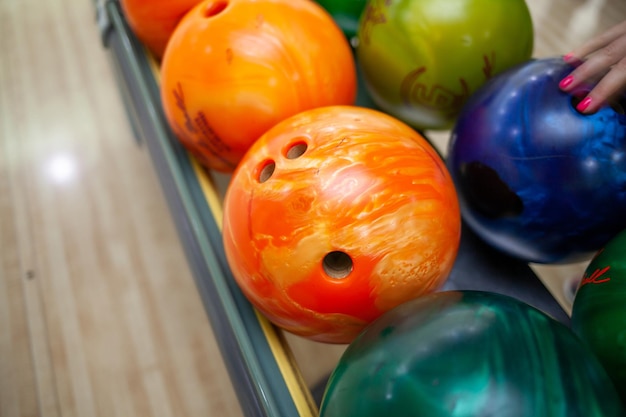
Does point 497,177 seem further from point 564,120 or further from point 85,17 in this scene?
point 85,17

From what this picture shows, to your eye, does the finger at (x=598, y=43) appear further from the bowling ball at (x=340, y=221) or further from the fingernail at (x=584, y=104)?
the bowling ball at (x=340, y=221)

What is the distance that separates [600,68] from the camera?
0.82 metres

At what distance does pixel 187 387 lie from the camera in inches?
54.4

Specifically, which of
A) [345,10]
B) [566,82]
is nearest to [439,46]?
[566,82]

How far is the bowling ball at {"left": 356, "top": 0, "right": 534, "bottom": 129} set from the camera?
3.22ft

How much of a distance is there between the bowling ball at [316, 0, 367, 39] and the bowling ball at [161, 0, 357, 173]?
0.27m

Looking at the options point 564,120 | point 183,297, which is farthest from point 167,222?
point 564,120

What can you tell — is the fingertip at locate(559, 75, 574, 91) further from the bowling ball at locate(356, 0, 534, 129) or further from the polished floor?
the polished floor

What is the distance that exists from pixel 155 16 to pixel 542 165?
91 centimetres

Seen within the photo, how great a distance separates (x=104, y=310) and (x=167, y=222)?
36 centimetres

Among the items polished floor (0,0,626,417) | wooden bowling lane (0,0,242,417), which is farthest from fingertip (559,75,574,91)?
wooden bowling lane (0,0,242,417)

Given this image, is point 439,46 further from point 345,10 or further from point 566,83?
point 345,10

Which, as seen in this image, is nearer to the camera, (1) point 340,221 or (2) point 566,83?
(1) point 340,221

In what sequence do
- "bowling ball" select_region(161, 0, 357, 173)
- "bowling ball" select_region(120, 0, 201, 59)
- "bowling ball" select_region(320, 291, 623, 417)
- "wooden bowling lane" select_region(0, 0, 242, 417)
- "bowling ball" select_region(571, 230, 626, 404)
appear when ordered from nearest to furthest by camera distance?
"bowling ball" select_region(320, 291, 623, 417) < "bowling ball" select_region(571, 230, 626, 404) < "bowling ball" select_region(161, 0, 357, 173) < "bowling ball" select_region(120, 0, 201, 59) < "wooden bowling lane" select_region(0, 0, 242, 417)
